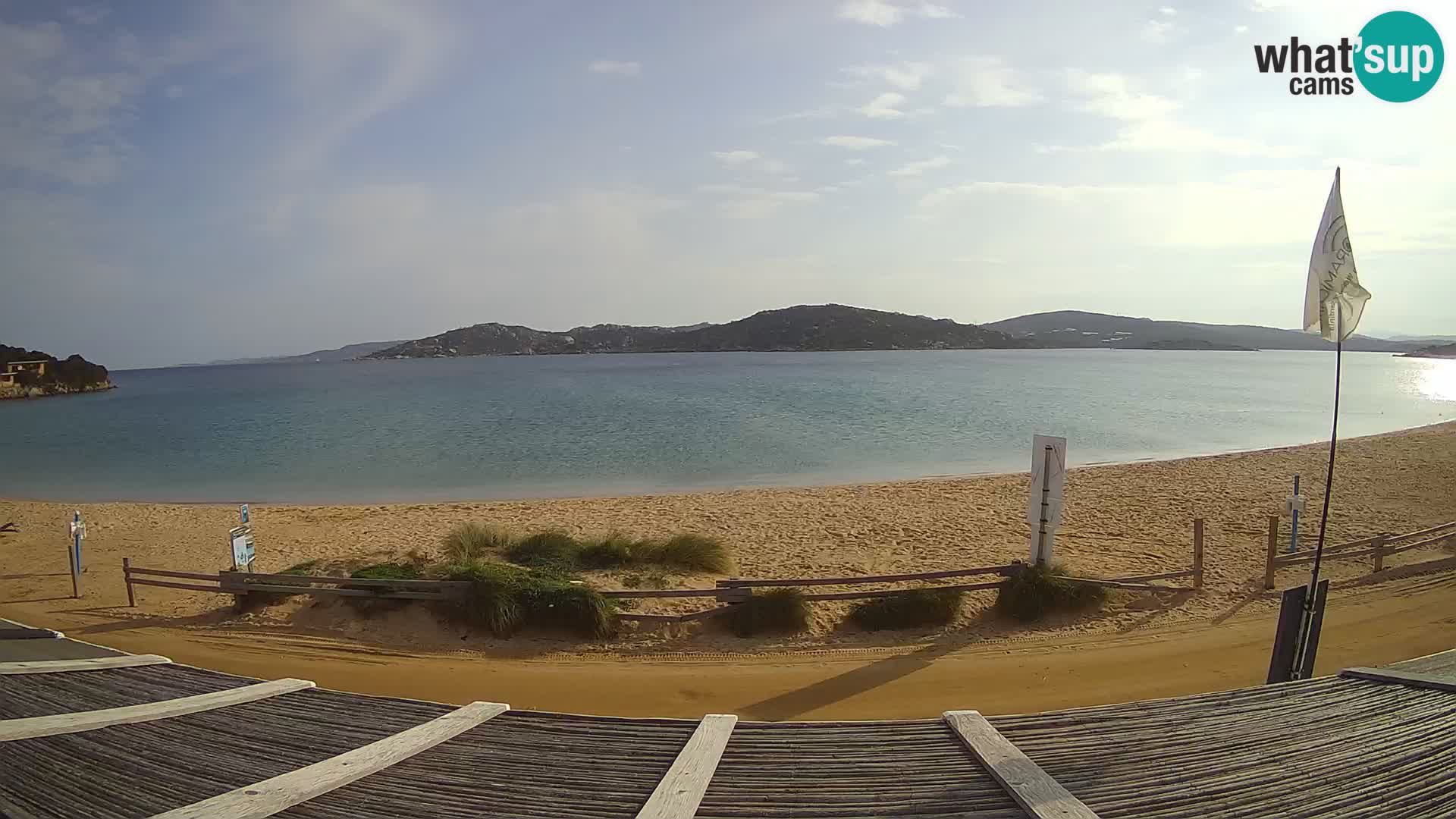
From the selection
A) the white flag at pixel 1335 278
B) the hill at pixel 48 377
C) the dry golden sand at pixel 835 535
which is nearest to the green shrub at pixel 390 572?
the dry golden sand at pixel 835 535

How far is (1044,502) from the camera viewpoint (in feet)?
30.1

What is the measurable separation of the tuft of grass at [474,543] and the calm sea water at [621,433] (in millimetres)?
9169

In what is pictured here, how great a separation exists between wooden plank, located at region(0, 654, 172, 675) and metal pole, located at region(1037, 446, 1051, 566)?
901 cm

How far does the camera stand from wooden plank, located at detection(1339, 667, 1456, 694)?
3.67 m

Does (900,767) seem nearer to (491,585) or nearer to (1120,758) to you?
(1120,758)

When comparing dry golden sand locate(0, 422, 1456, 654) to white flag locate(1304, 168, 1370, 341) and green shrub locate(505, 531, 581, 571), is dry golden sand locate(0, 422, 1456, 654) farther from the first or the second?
white flag locate(1304, 168, 1370, 341)

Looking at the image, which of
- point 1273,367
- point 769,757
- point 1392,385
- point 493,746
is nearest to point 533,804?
point 493,746

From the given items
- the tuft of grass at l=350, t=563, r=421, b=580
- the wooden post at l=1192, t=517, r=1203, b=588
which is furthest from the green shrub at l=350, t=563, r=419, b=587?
the wooden post at l=1192, t=517, r=1203, b=588

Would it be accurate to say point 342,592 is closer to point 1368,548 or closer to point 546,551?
point 546,551

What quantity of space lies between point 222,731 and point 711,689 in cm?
440

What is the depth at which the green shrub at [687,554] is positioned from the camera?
12062mm

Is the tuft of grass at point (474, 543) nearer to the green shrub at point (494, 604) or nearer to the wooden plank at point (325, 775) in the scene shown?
the green shrub at point (494, 604)

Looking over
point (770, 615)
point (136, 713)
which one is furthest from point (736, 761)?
point (770, 615)

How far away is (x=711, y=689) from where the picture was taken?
7016mm
